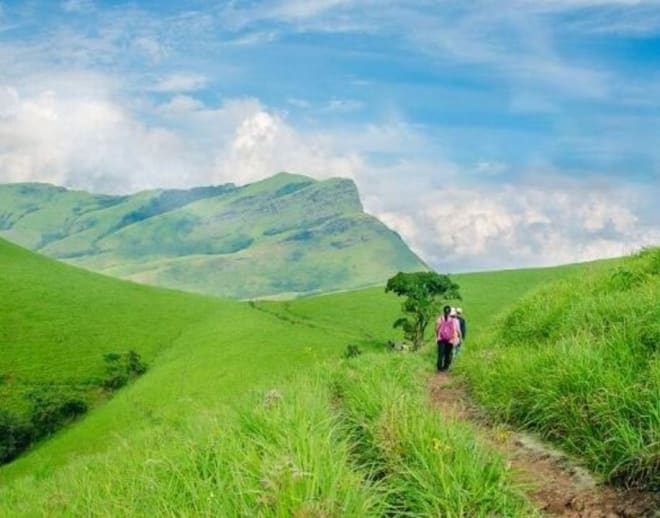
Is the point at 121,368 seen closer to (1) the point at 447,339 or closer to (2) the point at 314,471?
(1) the point at 447,339

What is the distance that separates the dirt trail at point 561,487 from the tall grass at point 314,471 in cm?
46

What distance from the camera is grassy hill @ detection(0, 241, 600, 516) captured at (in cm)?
668

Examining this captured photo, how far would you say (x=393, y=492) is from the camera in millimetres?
6750

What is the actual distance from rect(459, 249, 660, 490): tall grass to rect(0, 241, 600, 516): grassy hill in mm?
1362

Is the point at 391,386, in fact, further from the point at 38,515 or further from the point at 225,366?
the point at 225,366

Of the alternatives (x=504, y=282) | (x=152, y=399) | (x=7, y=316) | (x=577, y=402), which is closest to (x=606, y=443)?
(x=577, y=402)

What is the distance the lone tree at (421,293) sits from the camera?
93.8m

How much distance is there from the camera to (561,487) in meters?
7.73

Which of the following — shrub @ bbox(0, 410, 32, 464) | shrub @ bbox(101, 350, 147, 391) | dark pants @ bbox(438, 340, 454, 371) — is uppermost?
dark pants @ bbox(438, 340, 454, 371)

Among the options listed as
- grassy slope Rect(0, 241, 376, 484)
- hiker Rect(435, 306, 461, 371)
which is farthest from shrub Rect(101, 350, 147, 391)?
hiker Rect(435, 306, 461, 371)

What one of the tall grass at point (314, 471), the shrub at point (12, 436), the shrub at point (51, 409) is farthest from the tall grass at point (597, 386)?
the shrub at point (51, 409)

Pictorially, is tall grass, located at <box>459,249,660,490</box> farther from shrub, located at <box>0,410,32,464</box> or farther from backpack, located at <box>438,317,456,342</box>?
shrub, located at <box>0,410,32,464</box>

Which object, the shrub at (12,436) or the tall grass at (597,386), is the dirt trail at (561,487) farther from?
the shrub at (12,436)

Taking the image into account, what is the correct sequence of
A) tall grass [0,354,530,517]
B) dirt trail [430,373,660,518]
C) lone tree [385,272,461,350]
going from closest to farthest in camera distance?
tall grass [0,354,530,517] < dirt trail [430,373,660,518] < lone tree [385,272,461,350]
